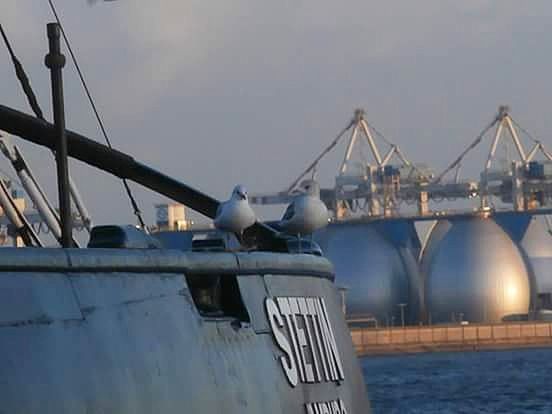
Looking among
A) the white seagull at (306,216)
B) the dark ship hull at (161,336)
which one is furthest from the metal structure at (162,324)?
the white seagull at (306,216)

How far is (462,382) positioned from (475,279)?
7031 cm

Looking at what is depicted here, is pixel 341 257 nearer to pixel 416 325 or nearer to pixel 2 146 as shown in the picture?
pixel 416 325

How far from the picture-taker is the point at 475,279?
16588cm

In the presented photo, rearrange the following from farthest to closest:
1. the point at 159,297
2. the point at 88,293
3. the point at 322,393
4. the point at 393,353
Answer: the point at 393,353 → the point at 322,393 → the point at 159,297 → the point at 88,293

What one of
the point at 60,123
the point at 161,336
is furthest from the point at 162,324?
the point at 60,123

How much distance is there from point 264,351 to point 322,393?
111 centimetres

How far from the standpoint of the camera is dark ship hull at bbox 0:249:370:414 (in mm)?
10508

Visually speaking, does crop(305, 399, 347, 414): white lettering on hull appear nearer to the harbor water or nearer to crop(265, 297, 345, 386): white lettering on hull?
crop(265, 297, 345, 386): white lettering on hull

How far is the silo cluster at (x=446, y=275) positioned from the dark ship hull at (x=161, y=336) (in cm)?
14701

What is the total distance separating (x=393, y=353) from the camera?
5802 inches

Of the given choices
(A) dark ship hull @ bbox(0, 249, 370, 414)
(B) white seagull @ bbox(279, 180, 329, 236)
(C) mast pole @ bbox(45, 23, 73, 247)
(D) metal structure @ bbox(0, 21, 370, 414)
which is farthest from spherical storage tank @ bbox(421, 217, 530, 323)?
(C) mast pole @ bbox(45, 23, 73, 247)

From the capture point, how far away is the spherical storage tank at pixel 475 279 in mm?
164750

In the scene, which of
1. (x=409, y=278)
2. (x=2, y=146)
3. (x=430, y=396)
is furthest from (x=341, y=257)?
(x=2, y=146)

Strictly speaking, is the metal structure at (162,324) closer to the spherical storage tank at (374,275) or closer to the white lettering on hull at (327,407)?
the white lettering on hull at (327,407)
